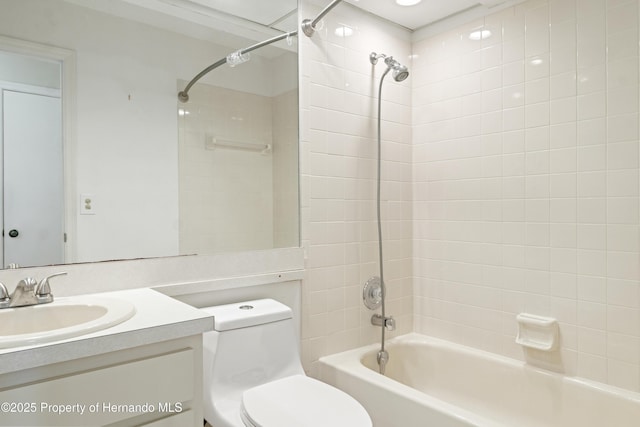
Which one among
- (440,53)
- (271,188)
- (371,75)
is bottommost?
(271,188)

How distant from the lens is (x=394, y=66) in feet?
7.01

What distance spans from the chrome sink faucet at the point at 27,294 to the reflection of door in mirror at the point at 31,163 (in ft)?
0.50

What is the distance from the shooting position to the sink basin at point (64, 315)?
114cm

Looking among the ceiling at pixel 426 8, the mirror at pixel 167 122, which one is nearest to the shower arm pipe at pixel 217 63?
the mirror at pixel 167 122

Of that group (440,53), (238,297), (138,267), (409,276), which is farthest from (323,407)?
(440,53)

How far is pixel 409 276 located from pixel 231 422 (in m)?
1.40

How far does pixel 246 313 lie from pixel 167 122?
2.75 feet

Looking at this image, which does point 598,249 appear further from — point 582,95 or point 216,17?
point 216,17

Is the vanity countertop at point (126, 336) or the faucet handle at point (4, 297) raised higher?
the faucet handle at point (4, 297)

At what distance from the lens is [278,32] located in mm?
2055

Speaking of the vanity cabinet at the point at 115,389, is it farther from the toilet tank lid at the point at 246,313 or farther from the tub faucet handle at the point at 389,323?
the tub faucet handle at the point at 389,323

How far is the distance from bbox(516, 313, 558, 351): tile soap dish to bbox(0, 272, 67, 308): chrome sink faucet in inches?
76.6

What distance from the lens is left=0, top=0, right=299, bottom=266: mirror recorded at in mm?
1508

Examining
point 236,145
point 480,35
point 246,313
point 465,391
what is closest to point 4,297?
point 246,313
